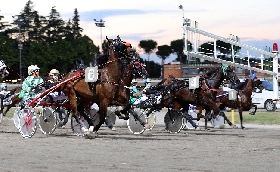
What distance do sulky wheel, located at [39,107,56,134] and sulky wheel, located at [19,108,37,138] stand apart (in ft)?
3.61

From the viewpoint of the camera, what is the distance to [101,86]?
68.0ft

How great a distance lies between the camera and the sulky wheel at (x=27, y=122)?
67.6ft

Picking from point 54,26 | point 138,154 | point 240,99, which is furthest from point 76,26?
point 138,154

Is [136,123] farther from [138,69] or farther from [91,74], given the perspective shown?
[91,74]

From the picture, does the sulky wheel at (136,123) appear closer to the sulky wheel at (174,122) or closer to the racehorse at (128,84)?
the racehorse at (128,84)

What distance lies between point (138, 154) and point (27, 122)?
6539 millimetres

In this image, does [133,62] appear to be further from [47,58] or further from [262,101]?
[47,58]

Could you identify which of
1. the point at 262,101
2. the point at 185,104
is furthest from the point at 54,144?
the point at 262,101

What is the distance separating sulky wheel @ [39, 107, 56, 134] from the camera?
21.9 metres

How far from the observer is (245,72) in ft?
277

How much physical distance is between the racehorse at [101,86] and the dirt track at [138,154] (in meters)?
1.10

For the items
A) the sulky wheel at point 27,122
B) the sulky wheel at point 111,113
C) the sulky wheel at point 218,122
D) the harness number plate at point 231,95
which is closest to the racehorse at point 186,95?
the sulky wheel at point 111,113

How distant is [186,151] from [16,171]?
4.93 m

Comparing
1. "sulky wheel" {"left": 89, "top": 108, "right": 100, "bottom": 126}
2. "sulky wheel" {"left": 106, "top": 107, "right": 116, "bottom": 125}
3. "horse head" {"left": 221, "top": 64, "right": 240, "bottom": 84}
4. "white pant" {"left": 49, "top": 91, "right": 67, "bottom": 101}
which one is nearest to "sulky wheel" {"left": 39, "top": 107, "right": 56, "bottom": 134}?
"white pant" {"left": 49, "top": 91, "right": 67, "bottom": 101}
